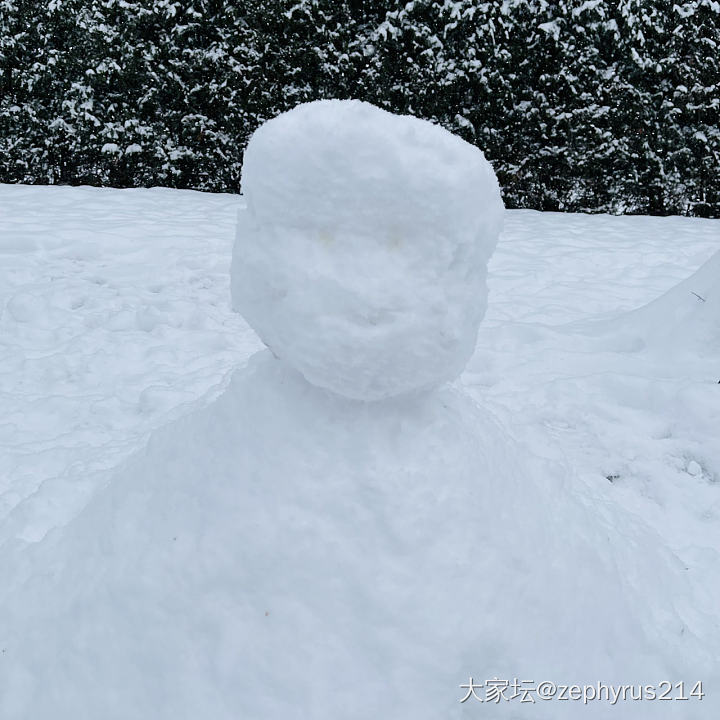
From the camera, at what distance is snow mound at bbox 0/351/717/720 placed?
144cm

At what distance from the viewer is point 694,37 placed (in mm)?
5887

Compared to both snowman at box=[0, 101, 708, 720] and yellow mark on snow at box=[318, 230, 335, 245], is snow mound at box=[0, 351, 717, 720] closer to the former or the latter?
snowman at box=[0, 101, 708, 720]

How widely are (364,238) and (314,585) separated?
71 centimetres

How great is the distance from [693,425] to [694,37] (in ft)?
A: 14.2

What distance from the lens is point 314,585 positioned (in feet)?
4.77

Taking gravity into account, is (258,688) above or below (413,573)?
below

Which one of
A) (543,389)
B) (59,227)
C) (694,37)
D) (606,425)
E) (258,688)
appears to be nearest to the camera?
(258,688)

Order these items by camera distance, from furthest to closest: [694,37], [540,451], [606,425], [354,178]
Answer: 1. [694,37]
2. [606,425]
3. [540,451]
4. [354,178]

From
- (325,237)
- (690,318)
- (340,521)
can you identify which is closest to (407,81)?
(690,318)

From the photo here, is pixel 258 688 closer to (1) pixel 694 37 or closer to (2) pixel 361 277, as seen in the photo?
(2) pixel 361 277

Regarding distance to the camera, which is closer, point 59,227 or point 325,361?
point 325,361

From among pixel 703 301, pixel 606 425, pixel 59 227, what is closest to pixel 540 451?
pixel 606 425

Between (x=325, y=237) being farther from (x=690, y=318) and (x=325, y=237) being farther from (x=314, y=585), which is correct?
(x=690, y=318)

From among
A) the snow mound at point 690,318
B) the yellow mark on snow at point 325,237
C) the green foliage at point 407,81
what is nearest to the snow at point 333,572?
the yellow mark on snow at point 325,237
